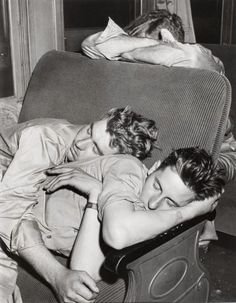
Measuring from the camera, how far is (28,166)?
165 centimetres

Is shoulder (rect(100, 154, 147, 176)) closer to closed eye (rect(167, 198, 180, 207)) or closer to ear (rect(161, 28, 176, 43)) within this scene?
closed eye (rect(167, 198, 180, 207))

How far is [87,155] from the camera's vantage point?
1.77 metres

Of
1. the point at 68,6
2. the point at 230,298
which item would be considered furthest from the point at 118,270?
the point at 68,6

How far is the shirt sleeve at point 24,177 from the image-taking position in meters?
1.62

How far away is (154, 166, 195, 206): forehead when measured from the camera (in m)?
1.42

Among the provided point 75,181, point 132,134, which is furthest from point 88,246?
point 132,134

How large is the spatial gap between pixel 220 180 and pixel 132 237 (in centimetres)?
43

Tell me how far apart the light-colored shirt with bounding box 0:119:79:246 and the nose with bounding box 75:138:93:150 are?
5cm

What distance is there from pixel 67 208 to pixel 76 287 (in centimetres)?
34

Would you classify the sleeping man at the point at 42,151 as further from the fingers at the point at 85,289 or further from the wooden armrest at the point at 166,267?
the wooden armrest at the point at 166,267

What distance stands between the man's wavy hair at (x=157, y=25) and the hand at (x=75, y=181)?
1.10m

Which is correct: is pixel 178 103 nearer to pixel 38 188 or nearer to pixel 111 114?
pixel 111 114

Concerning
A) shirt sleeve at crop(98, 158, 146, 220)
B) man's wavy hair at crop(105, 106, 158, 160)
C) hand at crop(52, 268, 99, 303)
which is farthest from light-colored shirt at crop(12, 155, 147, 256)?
hand at crop(52, 268, 99, 303)

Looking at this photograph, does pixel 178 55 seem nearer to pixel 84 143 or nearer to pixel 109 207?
pixel 84 143
